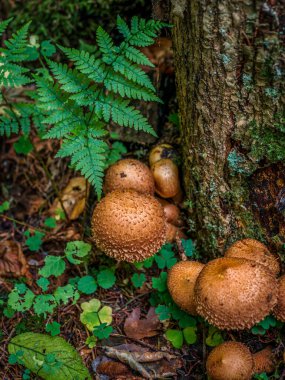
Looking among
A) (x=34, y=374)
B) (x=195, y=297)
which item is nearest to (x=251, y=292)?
(x=195, y=297)

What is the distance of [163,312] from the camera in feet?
12.4

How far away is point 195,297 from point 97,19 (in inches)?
131

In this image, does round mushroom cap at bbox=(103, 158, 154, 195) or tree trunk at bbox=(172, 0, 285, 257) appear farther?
round mushroom cap at bbox=(103, 158, 154, 195)

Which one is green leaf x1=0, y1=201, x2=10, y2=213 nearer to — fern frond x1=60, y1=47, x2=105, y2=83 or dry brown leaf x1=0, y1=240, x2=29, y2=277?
dry brown leaf x1=0, y1=240, x2=29, y2=277

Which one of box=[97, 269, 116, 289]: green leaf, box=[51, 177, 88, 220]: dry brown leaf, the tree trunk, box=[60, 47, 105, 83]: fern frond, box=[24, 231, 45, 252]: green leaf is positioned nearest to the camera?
the tree trunk

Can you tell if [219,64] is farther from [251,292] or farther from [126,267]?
[126,267]

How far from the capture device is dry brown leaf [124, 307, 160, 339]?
12.3 ft

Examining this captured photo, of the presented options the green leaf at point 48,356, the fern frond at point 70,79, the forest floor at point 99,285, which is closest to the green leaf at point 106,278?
the forest floor at point 99,285

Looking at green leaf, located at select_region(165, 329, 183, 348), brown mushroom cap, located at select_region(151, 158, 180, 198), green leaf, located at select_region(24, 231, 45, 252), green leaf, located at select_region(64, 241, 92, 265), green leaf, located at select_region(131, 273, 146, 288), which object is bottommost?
green leaf, located at select_region(165, 329, 183, 348)

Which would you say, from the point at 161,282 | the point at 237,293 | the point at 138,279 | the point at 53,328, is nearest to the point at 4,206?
the point at 53,328

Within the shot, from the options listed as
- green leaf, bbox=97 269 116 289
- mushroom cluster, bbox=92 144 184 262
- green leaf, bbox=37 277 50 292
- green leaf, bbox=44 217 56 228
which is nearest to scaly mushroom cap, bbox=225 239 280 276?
mushroom cluster, bbox=92 144 184 262

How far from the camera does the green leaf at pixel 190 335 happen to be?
3.64 metres

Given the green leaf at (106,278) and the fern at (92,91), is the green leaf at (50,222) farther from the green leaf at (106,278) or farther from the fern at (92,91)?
the fern at (92,91)

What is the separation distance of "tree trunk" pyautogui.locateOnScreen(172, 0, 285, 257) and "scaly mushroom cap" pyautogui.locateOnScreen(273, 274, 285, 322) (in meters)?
0.41
